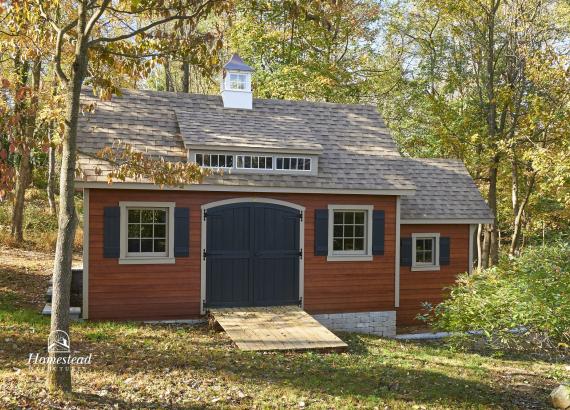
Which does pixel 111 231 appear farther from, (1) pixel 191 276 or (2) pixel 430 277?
(2) pixel 430 277

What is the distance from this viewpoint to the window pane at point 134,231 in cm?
1126

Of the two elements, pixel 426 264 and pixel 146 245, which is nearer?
pixel 146 245

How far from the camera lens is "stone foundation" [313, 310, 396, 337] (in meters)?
12.5

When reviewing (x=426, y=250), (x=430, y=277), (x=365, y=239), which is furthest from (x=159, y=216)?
(x=430, y=277)

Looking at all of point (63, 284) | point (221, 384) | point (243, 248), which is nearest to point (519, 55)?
point (243, 248)

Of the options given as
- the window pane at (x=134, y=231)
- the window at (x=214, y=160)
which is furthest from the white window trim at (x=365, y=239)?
the window pane at (x=134, y=231)

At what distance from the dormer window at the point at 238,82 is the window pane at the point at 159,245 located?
458cm

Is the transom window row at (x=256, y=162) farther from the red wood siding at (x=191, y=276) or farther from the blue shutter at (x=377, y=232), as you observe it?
the blue shutter at (x=377, y=232)

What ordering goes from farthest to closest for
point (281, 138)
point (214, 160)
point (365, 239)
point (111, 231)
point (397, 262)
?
point (397, 262) < point (365, 239) < point (281, 138) < point (214, 160) < point (111, 231)

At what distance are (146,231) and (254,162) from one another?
2737 mm

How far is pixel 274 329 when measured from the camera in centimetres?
1015

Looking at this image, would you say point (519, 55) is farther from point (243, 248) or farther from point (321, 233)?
point (243, 248)

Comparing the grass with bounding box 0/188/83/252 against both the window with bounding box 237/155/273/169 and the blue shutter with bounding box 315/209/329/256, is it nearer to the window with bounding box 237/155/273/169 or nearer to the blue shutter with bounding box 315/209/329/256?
the window with bounding box 237/155/273/169

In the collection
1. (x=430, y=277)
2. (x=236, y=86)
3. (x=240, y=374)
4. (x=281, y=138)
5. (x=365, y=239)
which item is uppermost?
(x=236, y=86)
